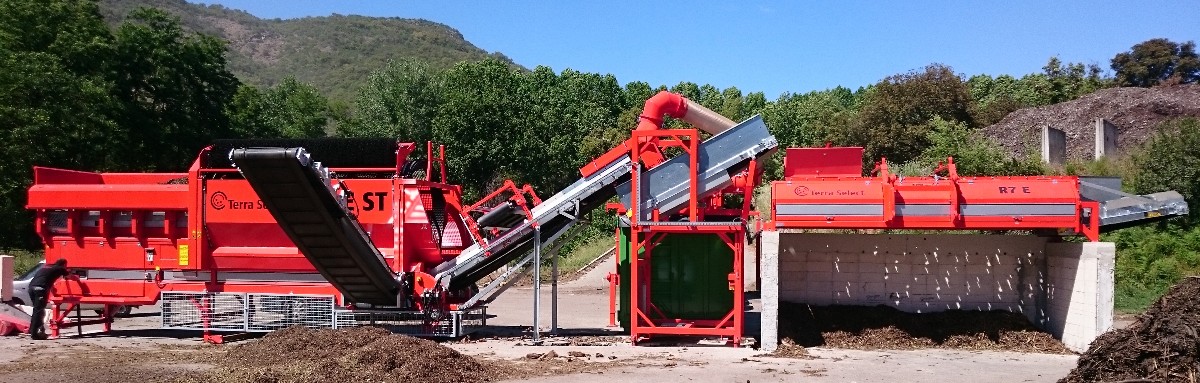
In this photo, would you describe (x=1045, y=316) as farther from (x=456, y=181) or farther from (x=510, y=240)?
(x=456, y=181)

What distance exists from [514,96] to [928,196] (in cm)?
3699

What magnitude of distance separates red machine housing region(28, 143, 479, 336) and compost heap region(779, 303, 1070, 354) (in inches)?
228

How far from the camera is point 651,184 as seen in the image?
1619 cm

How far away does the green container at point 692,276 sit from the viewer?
16.9 m

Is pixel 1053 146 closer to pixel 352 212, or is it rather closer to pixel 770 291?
pixel 770 291

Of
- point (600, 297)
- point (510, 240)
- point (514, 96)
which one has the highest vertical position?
point (514, 96)

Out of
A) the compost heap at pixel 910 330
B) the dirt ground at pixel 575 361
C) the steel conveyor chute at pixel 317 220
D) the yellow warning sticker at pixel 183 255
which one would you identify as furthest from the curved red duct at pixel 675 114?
the yellow warning sticker at pixel 183 255

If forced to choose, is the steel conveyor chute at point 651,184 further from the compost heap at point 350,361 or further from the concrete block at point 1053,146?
the concrete block at point 1053,146

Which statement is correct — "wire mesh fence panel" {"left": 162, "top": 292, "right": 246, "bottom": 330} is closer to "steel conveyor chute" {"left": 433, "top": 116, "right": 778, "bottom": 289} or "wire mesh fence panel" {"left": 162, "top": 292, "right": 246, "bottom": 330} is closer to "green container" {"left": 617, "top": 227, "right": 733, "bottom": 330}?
"steel conveyor chute" {"left": 433, "top": 116, "right": 778, "bottom": 289}

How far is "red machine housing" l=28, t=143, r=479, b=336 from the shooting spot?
53.7ft

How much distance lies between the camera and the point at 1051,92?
202ft

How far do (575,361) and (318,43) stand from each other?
542 feet

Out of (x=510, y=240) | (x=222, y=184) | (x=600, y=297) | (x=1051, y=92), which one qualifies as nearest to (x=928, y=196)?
(x=510, y=240)

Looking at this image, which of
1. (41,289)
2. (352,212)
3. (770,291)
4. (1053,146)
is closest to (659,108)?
(770,291)
